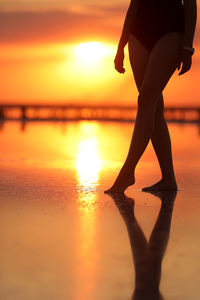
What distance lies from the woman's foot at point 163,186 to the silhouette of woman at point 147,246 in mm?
481

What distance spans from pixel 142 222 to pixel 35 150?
6.37 m

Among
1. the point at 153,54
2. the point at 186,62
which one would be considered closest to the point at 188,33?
the point at 186,62

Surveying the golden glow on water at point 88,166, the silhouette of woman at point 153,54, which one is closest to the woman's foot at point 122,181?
the silhouette of woman at point 153,54

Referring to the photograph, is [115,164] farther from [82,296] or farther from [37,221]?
[82,296]

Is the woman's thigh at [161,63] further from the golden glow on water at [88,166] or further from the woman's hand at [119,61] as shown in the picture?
the golden glow on water at [88,166]

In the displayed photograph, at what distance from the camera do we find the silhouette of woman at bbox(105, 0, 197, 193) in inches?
211

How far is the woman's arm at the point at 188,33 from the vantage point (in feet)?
17.4

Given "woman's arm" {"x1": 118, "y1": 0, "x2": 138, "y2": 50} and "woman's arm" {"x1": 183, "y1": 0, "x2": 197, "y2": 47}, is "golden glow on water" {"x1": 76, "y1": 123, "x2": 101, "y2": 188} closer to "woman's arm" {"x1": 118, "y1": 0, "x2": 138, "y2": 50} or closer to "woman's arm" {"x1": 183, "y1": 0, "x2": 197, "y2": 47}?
"woman's arm" {"x1": 118, "y1": 0, "x2": 138, "y2": 50}

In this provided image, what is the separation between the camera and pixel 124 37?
223 inches

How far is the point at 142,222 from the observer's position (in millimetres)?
4191

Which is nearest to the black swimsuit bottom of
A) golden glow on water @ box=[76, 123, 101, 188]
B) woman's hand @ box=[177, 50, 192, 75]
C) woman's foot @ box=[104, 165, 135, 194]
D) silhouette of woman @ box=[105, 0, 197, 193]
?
silhouette of woman @ box=[105, 0, 197, 193]

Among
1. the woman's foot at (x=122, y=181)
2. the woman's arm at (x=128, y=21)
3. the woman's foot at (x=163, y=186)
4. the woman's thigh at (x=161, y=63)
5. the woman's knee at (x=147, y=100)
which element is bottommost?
the woman's foot at (x=163, y=186)

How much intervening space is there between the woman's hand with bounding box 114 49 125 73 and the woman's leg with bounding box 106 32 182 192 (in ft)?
0.87

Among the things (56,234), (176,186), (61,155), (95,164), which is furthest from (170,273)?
(61,155)
